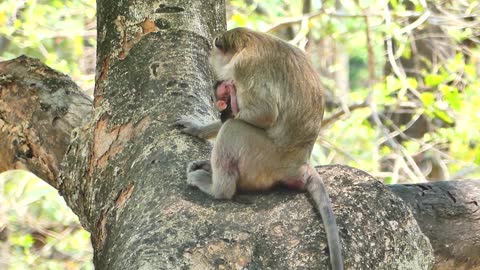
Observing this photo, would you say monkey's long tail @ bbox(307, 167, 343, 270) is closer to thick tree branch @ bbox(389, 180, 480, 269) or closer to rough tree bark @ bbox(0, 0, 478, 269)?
rough tree bark @ bbox(0, 0, 478, 269)

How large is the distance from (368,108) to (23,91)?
10.7 ft

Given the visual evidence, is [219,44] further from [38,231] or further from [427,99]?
[38,231]

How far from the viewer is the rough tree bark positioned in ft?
6.75

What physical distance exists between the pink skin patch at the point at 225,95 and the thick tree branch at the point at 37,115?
811 millimetres

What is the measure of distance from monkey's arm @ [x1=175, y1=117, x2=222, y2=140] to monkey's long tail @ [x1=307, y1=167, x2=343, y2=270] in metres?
0.47

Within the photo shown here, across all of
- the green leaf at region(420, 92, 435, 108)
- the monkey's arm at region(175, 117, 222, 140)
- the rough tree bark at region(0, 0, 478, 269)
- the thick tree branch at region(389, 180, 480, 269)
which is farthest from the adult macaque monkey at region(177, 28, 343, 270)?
the green leaf at region(420, 92, 435, 108)

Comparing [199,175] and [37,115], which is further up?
[199,175]

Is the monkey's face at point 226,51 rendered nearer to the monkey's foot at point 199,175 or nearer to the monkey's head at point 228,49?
the monkey's head at point 228,49

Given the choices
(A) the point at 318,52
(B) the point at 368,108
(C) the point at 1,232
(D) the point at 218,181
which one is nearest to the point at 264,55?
(D) the point at 218,181

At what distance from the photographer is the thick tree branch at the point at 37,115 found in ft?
11.3

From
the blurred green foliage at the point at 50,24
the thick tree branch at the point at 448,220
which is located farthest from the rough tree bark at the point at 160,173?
the blurred green foliage at the point at 50,24

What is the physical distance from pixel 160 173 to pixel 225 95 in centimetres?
52

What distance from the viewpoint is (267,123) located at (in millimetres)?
2662


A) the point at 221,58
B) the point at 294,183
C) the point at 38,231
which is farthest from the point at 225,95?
the point at 38,231
